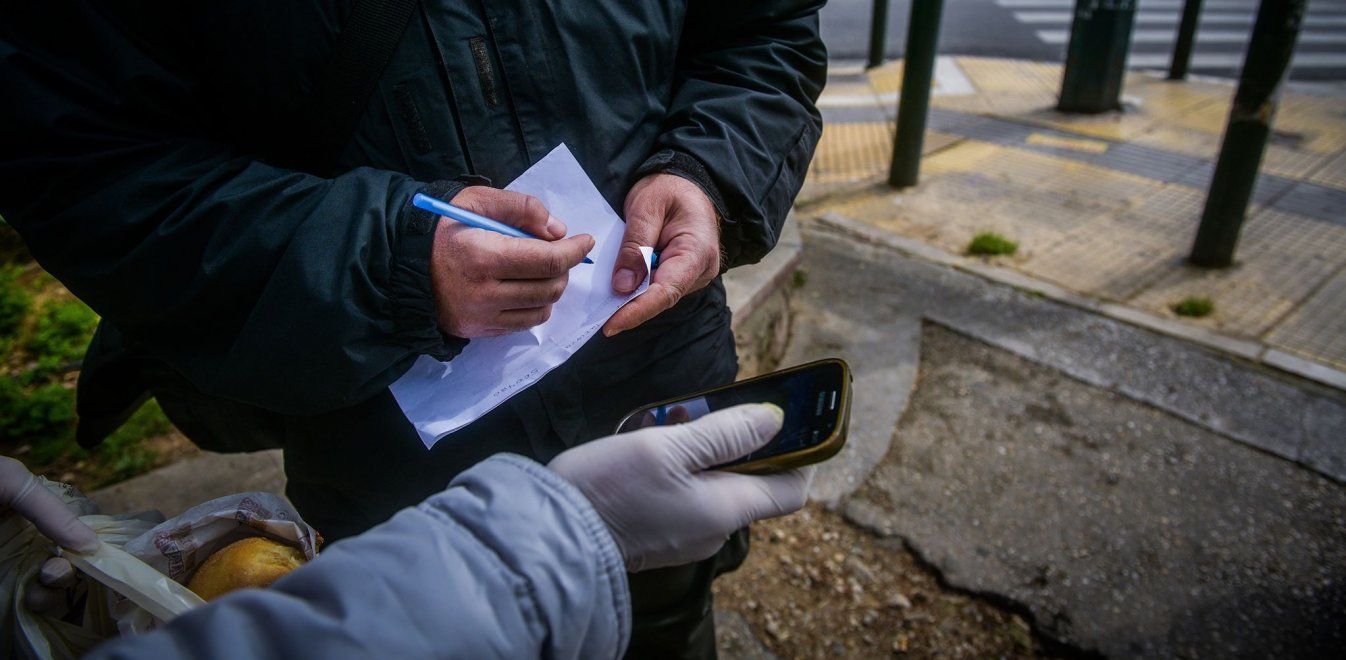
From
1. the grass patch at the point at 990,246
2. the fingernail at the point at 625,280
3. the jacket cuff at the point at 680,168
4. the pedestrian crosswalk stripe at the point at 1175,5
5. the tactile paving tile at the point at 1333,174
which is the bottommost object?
the grass patch at the point at 990,246

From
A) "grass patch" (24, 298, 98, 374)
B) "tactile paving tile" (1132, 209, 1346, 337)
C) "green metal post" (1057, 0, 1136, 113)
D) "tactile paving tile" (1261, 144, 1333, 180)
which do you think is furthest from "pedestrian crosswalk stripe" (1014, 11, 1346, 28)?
"grass patch" (24, 298, 98, 374)

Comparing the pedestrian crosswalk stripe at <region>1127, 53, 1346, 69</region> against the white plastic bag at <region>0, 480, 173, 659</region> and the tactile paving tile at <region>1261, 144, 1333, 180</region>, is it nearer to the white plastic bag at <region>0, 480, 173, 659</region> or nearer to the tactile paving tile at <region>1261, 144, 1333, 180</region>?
the tactile paving tile at <region>1261, 144, 1333, 180</region>

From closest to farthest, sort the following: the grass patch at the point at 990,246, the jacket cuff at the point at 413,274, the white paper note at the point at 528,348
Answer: the jacket cuff at the point at 413,274 < the white paper note at the point at 528,348 < the grass patch at the point at 990,246

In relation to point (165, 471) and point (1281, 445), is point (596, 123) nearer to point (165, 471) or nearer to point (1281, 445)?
point (165, 471)

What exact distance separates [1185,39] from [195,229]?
7.73m

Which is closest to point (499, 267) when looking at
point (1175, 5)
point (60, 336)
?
point (60, 336)

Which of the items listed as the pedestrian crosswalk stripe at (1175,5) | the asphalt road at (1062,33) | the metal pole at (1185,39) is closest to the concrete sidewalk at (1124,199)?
the metal pole at (1185,39)

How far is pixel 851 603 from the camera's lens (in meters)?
2.26

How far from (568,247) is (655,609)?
2.73 ft

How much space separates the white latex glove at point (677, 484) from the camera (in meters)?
0.96

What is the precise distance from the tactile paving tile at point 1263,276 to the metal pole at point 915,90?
1569mm

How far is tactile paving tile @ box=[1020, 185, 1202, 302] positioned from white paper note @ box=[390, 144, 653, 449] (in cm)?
320

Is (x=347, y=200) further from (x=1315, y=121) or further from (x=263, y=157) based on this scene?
(x=1315, y=121)

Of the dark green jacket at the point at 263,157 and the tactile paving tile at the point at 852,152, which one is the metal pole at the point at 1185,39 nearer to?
the tactile paving tile at the point at 852,152
